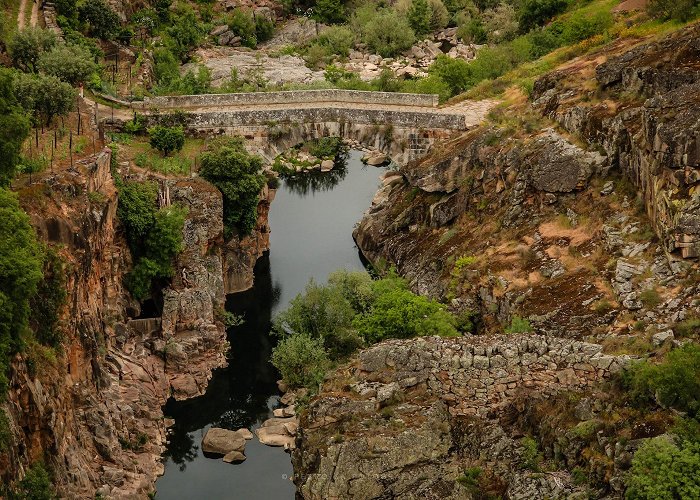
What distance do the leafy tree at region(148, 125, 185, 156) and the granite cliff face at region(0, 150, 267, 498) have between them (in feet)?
10.1

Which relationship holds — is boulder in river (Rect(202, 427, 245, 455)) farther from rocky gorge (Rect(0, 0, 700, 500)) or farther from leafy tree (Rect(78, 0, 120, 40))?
leafy tree (Rect(78, 0, 120, 40))

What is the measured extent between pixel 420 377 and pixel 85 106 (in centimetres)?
2682

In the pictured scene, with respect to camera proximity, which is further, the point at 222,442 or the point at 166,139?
the point at 166,139

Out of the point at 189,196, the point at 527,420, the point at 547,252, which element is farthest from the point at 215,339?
the point at 527,420

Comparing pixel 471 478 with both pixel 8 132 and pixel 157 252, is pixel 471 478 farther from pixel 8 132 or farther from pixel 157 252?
pixel 157 252

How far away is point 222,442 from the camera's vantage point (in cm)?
5122

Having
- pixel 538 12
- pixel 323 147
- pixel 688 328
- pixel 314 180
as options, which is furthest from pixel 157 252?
pixel 538 12

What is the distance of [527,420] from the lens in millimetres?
41875

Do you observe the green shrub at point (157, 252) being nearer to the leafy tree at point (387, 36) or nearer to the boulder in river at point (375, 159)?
the boulder in river at point (375, 159)

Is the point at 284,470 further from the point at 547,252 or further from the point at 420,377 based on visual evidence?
the point at 547,252

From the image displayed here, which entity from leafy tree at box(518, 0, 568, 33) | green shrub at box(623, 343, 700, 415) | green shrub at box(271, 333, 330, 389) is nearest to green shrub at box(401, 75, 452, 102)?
leafy tree at box(518, 0, 568, 33)

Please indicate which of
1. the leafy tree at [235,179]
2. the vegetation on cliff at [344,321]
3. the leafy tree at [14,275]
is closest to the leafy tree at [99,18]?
the leafy tree at [235,179]

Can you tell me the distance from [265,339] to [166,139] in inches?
444

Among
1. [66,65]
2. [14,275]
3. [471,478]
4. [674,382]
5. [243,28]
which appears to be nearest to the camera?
[674,382]
